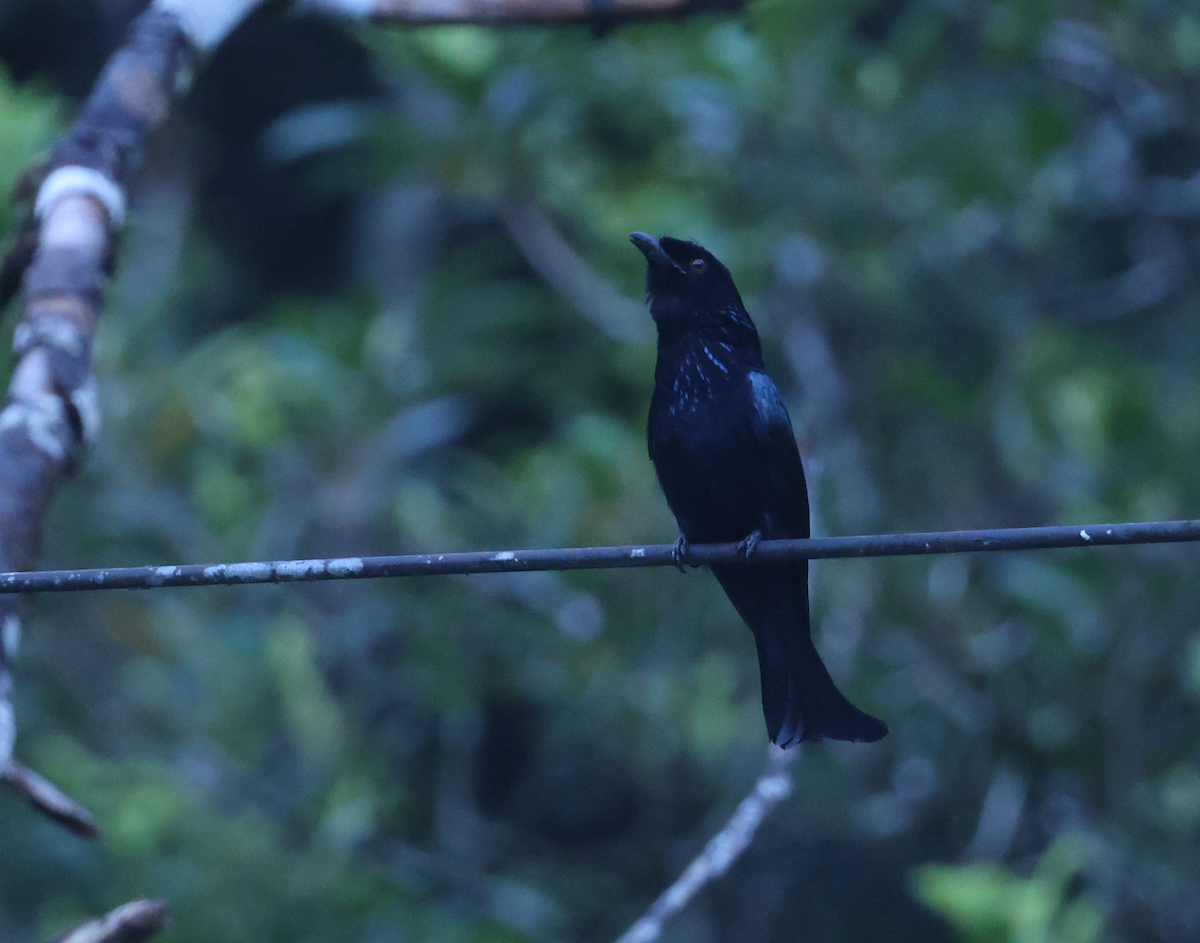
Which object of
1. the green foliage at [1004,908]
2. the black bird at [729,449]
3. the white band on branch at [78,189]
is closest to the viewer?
the white band on branch at [78,189]

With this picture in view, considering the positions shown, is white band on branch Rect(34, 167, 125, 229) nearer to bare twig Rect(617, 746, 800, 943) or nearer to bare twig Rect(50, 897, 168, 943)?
bare twig Rect(50, 897, 168, 943)

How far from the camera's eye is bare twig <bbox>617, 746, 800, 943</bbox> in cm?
250

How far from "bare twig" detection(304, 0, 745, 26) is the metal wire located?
1716mm

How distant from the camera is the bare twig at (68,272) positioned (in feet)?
7.30

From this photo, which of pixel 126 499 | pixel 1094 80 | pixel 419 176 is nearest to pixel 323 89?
pixel 419 176

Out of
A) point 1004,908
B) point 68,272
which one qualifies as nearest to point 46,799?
point 68,272

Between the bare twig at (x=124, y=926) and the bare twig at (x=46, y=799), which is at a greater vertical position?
the bare twig at (x=46, y=799)

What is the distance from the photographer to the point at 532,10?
3.16 meters

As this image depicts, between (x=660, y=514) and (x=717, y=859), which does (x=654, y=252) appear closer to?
(x=717, y=859)

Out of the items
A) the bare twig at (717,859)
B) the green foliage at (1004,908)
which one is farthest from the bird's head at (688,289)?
the green foliage at (1004,908)

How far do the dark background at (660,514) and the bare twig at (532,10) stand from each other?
1.30 meters

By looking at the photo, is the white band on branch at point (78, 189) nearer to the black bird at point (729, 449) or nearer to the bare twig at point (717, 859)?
the black bird at point (729, 449)

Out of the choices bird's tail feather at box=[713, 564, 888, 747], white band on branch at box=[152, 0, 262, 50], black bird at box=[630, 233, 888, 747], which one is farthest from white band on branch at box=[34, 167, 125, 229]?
bird's tail feather at box=[713, 564, 888, 747]

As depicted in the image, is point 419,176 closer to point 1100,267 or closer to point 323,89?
point 1100,267
